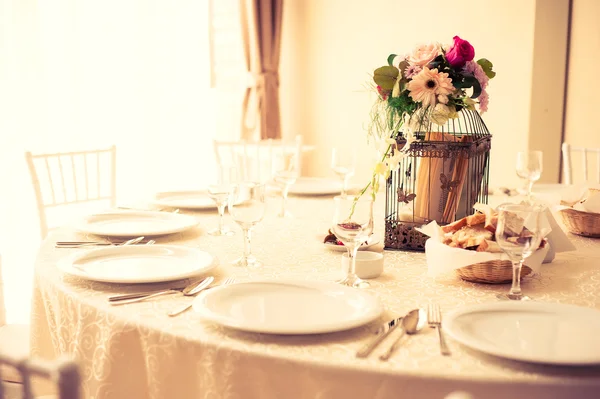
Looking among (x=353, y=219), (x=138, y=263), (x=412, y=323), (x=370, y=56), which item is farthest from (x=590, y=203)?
(x=370, y=56)

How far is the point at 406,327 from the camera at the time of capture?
1.13 m

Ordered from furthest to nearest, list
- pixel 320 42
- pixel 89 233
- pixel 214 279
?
1. pixel 320 42
2. pixel 89 233
3. pixel 214 279

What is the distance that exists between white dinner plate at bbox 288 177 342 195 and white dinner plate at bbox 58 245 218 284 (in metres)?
0.94

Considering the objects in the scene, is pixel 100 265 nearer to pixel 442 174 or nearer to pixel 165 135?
pixel 442 174

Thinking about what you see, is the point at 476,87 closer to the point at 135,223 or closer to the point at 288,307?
the point at 288,307

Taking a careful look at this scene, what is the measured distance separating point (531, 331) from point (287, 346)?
0.40 meters

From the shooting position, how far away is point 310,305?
1235 millimetres

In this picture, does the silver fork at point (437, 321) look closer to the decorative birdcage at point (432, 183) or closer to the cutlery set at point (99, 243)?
A: the decorative birdcage at point (432, 183)

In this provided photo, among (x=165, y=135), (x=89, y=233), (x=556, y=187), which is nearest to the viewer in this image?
(x=89, y=233)

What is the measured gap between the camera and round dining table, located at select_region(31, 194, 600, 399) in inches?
37.9

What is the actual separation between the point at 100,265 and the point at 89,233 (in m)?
0.39

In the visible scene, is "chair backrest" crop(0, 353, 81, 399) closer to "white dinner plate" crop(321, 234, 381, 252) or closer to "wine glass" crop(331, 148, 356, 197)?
"white dinner plate" crop(321, 234, 381, 252)

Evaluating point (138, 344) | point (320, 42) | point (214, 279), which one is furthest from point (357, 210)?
point (320, 42)

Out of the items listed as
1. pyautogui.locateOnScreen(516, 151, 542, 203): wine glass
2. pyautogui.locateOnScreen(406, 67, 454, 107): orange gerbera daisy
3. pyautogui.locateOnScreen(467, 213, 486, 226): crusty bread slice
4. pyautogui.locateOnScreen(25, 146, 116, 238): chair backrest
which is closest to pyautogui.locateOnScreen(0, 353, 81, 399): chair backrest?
pyautogui.locateOnScreen(467, 213, 486, 226): crusty bread slice
